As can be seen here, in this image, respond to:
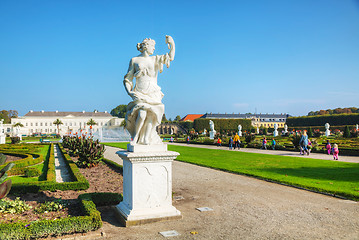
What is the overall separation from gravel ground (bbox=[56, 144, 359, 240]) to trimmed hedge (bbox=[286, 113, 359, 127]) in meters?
49.4

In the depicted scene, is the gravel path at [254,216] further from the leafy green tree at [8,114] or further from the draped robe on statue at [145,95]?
the leafy green tree at [8,114]

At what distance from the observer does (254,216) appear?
5152mm

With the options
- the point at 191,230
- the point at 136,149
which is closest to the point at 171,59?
the point at 136,149

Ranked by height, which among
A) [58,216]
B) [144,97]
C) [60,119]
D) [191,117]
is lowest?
[58,216]

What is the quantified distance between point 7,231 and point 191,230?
103 inches

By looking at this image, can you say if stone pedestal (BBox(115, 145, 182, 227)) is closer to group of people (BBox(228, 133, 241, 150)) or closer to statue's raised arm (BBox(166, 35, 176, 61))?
statue's raised arm (BBox(166, 35, 176, 61))

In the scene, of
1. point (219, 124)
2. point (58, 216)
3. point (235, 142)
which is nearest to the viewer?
point (58, 216)

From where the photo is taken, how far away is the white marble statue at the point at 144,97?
5145 mm

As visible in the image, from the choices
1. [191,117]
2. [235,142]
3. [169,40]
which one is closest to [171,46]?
[169,40]

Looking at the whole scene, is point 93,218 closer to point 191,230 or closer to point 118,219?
point 118,219

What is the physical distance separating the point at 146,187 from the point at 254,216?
2.01 meters

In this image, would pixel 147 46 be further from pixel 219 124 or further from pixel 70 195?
pixel 219 124

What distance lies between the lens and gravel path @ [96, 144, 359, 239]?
14.1ft

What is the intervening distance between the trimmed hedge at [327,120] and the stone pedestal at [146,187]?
52762mm
